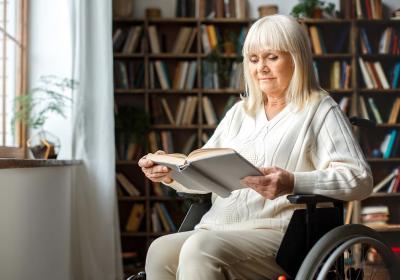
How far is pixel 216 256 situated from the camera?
64.8 inches

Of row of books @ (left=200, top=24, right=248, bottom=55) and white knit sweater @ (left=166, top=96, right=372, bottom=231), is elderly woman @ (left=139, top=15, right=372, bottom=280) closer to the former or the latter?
white knit sweater @ (left=166, top=96, right=372, bottom=231)

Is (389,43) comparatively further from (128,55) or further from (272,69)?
(272,69)

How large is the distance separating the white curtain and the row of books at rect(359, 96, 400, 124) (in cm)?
224

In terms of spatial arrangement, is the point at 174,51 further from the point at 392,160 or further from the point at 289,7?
the point at 392,160

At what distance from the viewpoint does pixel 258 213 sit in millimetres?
1895

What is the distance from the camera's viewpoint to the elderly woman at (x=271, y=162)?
172 cm

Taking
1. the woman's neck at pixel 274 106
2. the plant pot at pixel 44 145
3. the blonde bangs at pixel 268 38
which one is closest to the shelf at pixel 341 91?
the plant pot at pixel 44 145

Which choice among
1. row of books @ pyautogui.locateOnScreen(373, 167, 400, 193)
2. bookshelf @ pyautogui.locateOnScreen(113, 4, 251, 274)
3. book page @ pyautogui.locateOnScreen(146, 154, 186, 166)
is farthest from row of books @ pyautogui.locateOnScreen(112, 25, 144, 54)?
book page @ pyautogui.locateOnScreen(146, 154, 186, 166)

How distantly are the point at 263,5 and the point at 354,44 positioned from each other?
2.60ft

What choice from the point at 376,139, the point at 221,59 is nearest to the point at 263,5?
the point at 221,59

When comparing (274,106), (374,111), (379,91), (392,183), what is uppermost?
(379,91)

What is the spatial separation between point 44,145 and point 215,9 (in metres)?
2.27

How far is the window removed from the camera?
10.8 feet

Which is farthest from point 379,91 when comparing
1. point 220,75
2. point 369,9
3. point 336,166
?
point 336,166
